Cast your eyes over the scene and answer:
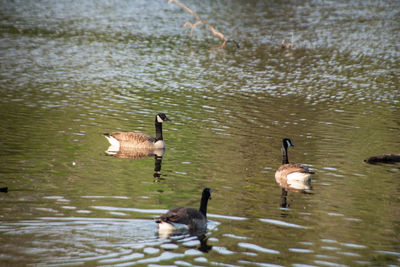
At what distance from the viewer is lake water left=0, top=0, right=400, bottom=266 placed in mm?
11289

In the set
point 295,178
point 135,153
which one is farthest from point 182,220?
point 135,153

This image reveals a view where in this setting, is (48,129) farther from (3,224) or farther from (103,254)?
(103,254)

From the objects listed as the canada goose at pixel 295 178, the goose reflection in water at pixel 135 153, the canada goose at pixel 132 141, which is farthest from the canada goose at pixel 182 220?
the canada goose at pixel 132 141

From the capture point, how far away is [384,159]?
18.4 m

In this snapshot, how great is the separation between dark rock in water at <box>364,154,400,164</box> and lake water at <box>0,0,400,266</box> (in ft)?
0.94

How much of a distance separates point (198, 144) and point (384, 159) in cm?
608

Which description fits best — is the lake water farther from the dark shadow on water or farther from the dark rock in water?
the dark rock in water

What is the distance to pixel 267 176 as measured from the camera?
1689cm

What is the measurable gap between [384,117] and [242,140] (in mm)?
7806

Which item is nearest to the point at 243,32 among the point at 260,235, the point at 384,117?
the point at 384,117

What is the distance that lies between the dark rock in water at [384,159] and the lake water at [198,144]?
29 centimetres

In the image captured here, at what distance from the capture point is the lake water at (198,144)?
11.3 m

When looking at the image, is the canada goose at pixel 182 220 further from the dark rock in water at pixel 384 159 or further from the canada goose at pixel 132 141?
the dark rock in water at pixel 384 159

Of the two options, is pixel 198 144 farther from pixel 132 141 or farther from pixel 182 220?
pixel 182 220
